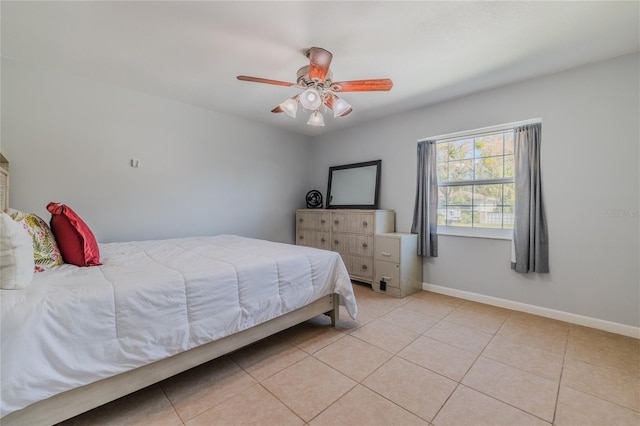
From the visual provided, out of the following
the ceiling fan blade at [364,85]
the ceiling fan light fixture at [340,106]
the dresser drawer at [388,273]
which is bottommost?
the dresser drawer at [388,273]

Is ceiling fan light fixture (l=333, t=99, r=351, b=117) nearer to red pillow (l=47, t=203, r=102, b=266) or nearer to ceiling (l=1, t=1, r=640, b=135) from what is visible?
ceiling (l=1, t=1, r=640, b=135)

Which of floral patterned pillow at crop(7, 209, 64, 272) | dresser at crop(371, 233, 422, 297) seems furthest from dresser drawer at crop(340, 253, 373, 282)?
floral patterned pillow at crop(7, 209, 64, 272)

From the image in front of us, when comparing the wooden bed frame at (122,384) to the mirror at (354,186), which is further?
the mirror at (354,186)

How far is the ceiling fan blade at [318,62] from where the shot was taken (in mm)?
1941

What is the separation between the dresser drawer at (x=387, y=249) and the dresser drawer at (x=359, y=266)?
194 millimetres

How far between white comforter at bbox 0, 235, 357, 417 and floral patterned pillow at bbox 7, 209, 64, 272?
0.08m

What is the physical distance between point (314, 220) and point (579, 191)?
316 centimetres

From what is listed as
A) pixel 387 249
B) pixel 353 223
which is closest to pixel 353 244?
pixel 353 223

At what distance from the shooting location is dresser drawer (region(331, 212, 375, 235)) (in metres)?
3.62

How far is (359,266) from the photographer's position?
3.76 metres

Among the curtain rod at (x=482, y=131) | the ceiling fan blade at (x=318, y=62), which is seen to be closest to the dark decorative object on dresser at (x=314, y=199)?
the curtain rod at (x=482, y=131)

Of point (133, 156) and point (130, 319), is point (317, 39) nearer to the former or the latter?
point (130, 319)

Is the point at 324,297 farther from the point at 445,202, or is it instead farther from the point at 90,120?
the point at 90,120

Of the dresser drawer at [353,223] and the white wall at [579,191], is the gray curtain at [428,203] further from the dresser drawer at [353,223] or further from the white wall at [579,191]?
the dresser drawer at [353,223]
